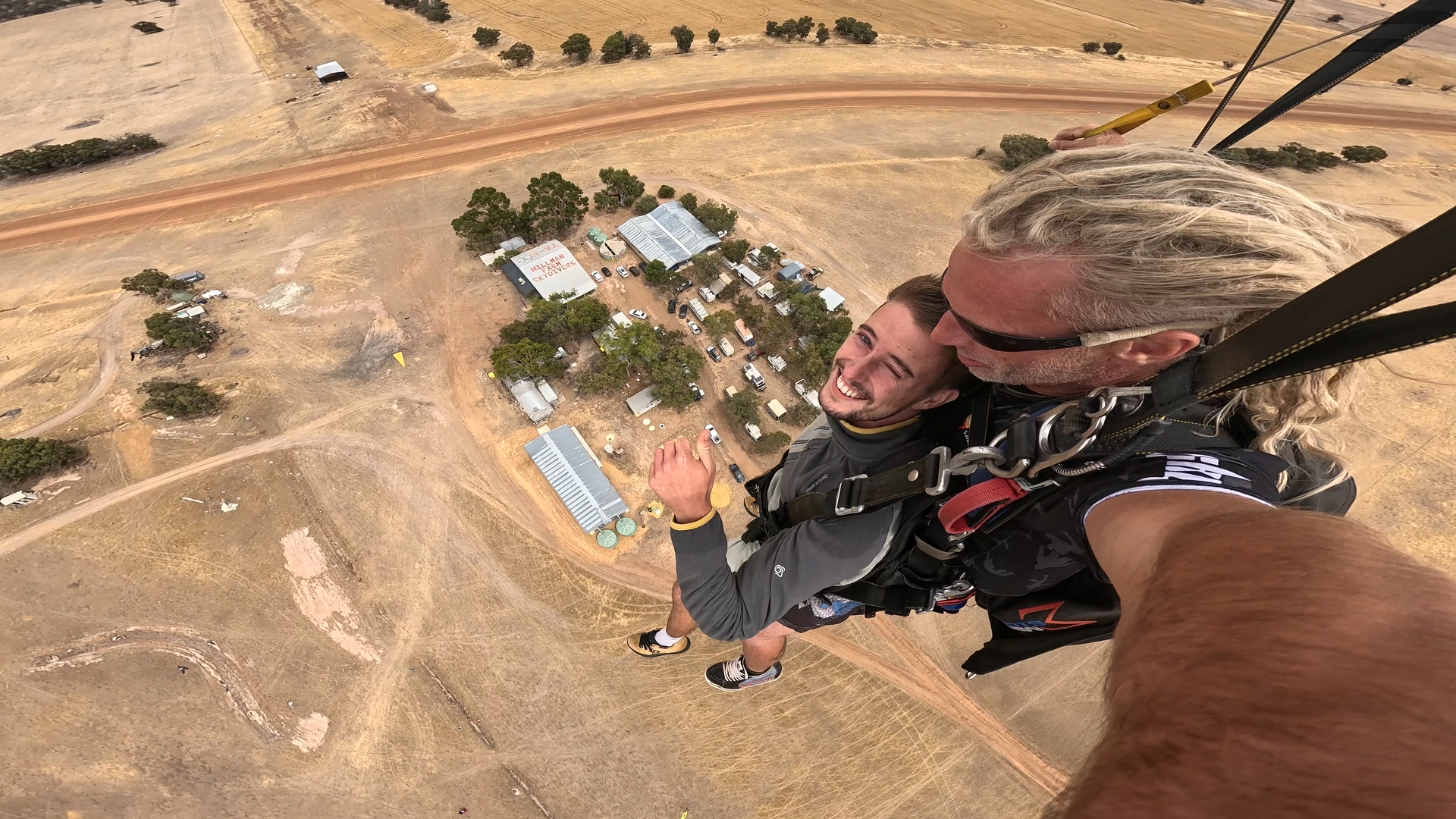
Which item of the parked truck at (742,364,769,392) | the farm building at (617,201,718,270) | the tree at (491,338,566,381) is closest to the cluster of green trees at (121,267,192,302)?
the tree at (491,338,566,381)

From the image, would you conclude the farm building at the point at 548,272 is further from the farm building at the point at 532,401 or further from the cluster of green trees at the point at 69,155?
the cluster of green trees at the point at 69,155

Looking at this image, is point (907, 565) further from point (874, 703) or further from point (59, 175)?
point (59, 175)

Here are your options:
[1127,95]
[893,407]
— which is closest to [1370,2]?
[1127,95]

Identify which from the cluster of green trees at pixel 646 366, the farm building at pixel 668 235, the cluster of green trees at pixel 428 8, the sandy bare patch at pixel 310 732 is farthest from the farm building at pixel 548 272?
the cluster of green trees at pixel 428 8

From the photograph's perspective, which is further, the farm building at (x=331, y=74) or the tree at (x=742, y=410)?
the farm building at (x=331, y=74)

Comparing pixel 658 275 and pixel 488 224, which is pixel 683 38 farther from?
pixel 658 275

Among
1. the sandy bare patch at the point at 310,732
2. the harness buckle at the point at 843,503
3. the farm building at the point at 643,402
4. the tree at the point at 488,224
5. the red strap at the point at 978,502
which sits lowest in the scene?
the sandy bare patch at the point at 310,732
